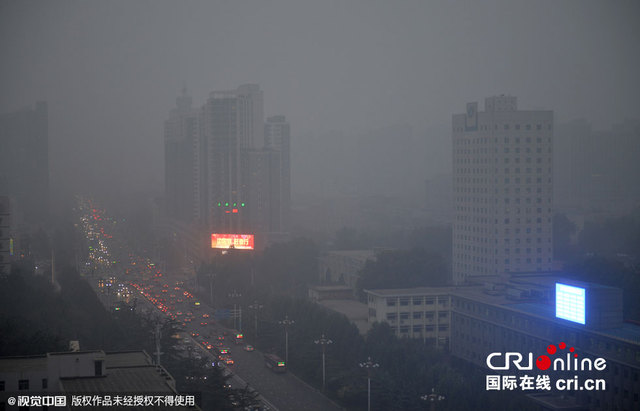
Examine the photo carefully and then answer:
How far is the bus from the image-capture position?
12.6m

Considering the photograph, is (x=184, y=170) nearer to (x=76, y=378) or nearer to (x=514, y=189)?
(x=514, y=189)

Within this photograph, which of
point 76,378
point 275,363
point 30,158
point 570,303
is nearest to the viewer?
point 76,378

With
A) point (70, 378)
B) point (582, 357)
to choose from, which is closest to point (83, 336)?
point (70, 378)

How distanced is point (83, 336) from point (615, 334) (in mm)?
7490

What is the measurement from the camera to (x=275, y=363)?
1273 cm

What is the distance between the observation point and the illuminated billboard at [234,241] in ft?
78.7

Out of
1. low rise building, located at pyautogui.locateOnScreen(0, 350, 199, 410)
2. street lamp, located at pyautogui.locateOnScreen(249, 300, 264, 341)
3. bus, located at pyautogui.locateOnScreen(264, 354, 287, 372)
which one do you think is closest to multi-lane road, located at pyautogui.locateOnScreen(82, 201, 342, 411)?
bus, located at pyautogui.locateOnScreen(264, 354, 287, 372)

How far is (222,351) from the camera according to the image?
1402cm

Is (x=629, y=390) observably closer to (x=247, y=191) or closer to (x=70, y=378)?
(x=70, y=378)

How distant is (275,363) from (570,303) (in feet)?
15.3

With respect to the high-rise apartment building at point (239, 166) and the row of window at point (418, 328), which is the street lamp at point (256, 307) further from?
the high-rise apartment building at point (239, 166)

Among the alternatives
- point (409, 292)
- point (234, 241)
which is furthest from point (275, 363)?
point (234, 241)

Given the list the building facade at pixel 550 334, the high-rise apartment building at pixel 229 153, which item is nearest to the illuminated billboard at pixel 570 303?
the building facade at pixel 550 334

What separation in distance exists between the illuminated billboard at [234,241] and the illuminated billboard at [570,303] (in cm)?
1393
